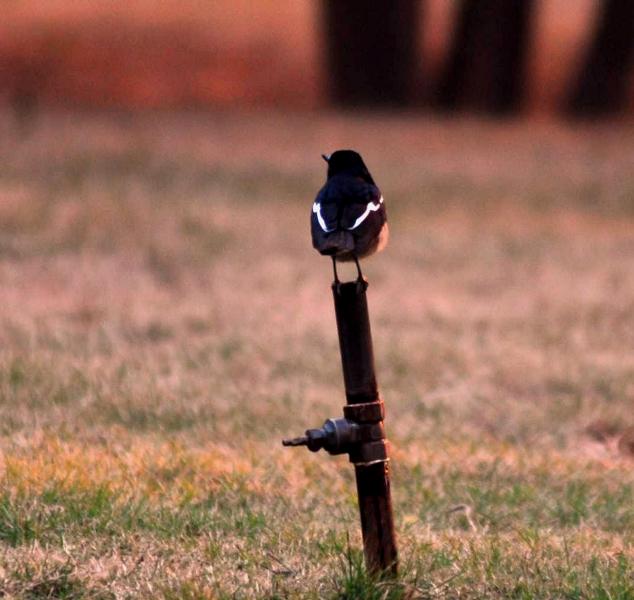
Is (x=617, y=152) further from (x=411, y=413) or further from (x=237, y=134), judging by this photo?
(x=411, y=413)

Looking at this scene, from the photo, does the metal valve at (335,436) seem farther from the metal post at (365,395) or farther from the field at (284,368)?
the field at (284,368)

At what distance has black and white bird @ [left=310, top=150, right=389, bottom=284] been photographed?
3.90 metres

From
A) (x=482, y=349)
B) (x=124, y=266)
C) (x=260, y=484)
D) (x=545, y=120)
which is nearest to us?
(x=260, y=484)

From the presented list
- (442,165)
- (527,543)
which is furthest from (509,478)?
(442,165)

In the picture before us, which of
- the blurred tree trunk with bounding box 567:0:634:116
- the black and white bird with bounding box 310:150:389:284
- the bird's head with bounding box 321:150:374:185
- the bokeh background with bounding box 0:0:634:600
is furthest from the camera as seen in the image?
the blurred tree trunk with bounding box 567:0:634:116

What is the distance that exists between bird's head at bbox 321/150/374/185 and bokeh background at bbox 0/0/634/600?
1123 millimetres

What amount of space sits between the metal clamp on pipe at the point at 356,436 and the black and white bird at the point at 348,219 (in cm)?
38

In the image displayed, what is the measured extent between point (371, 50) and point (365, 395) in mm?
16663

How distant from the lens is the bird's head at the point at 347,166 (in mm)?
4094

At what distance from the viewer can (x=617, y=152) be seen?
61.0 feet

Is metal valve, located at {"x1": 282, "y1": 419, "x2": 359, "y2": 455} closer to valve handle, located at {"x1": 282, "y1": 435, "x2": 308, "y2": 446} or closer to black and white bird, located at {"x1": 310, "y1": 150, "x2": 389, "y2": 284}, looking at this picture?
valve handle, located at {"x1": 282, "y1": 435, "x2": 308, "y2": 446}

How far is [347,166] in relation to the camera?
13.5ft

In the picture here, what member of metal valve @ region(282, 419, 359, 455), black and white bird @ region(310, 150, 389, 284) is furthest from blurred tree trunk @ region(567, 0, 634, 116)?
metal valve @ region(282, 419, 359, 455)

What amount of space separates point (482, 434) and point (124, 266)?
4.59 metres
